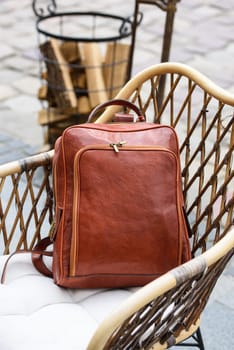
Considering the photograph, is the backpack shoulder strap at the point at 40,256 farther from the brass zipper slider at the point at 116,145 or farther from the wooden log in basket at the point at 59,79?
the wooden log in basket at the point at 59,79

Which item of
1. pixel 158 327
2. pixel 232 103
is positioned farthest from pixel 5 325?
pixel 232 103

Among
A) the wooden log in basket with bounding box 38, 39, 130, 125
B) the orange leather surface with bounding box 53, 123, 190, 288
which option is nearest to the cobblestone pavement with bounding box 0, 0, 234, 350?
the wooden log in basket with bounding box 38, 39, 130, 125

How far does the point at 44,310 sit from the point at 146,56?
273cm

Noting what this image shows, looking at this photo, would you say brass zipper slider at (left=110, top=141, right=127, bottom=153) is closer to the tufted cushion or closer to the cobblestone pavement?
the tufted cushion

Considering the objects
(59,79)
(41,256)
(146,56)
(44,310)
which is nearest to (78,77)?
(59,79)

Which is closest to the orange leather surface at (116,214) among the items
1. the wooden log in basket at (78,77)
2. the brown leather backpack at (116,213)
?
the brown leather backpack at (116,213)

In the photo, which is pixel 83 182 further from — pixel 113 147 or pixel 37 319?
pixel 37 319

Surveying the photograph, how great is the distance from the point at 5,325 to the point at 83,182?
0.34 meters

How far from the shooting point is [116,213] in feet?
4.05

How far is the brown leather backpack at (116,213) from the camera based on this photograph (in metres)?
1.23

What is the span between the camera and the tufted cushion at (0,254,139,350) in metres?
1.11

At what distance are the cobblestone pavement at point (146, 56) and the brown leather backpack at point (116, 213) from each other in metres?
0.55

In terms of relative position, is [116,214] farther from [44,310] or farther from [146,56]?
[146,56]

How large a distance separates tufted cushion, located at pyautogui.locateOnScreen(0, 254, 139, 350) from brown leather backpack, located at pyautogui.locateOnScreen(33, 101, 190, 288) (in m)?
0.03
